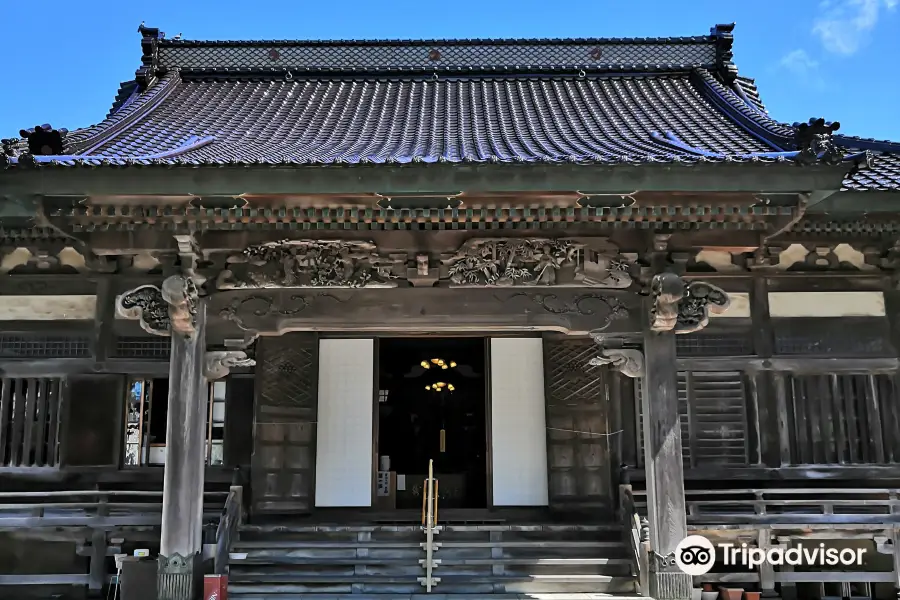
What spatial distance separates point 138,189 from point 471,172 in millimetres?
3100

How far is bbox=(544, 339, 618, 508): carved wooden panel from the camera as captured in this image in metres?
10.2

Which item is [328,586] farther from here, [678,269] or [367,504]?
[678,269]

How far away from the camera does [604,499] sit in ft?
33.4

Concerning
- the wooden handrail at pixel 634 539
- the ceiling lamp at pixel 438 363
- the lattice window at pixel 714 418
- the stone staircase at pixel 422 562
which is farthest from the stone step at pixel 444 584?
the ceiling lamp at pixel 438 363

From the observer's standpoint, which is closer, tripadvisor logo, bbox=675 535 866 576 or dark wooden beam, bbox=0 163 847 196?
dark wooden beam, bbox=0 163 847 196

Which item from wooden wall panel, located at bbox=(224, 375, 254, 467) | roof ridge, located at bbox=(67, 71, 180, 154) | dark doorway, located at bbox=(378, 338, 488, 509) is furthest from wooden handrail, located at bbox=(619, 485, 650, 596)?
roof ridge, located at bbox=(67, 71, 180, 154)

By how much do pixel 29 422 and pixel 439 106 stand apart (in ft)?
26.0

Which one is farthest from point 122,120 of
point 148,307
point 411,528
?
point 411,528

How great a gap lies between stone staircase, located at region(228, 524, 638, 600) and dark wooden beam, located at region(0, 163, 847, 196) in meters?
4.70

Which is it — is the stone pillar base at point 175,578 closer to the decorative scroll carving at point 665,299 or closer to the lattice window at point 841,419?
the decorative scroll carving at point 665,299

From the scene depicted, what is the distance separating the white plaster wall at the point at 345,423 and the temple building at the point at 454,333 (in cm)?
4

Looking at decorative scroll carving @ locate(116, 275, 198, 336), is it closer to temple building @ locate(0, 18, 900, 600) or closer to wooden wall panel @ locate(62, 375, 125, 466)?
temple building @ locate(0, 18, 900, 600)

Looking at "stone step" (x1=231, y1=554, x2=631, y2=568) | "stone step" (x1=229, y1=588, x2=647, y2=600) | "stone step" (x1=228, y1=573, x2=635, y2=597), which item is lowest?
"stone step" (x1=229, y1=588, x2=647, y2=600)

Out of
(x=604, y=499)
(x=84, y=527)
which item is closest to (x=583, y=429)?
(x=604, y=499)
